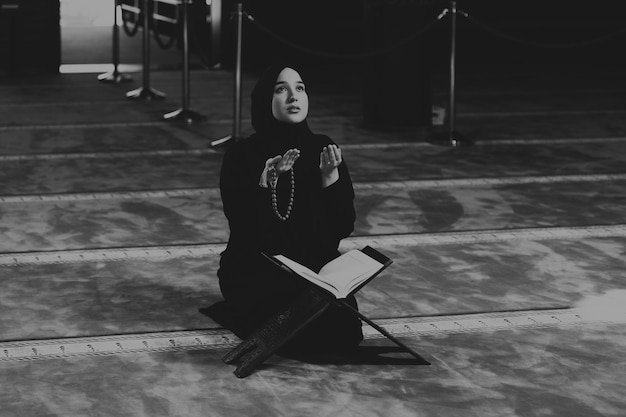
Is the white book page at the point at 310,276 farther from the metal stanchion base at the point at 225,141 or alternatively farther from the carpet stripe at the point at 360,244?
the metal stanchion base at the point at 225,141

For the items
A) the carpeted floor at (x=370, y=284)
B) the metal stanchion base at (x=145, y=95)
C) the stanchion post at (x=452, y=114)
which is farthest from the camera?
the metal stanchion base at (x=145, y=95)

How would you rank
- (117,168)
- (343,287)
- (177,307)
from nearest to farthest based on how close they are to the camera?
(343,287), (177,307), (117,168)

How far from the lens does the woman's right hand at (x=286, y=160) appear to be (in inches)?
Result: 145

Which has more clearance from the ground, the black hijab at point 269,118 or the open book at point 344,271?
the black hijab at point 269,118

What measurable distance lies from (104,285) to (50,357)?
0.87 meters

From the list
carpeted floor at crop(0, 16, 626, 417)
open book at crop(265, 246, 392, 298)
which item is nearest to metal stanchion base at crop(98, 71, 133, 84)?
carpeted floor at crop(0, 16, 626, 417)

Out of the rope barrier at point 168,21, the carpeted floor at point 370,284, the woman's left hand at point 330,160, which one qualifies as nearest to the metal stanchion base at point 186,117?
the carpeted floor at point 370,284

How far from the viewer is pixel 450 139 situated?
8.41m

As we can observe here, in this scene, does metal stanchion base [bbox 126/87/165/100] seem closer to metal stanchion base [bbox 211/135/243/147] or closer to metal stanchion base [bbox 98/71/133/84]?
metal stanchion base [bbox 98/71/133/84]

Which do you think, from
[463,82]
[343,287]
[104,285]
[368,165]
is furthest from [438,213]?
[463,82]

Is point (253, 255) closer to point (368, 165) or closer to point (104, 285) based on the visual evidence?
point (104, 285)

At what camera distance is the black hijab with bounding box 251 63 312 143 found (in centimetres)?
384

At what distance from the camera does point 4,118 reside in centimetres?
937

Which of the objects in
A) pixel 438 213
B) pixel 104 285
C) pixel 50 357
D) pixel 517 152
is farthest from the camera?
pixel 517 152
